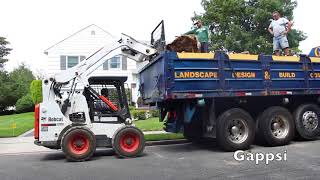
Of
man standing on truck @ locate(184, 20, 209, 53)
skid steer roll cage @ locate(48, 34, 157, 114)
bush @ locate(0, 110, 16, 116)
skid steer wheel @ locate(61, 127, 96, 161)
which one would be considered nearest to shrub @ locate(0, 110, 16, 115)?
bush @ locate(0, 110, 16, 116)

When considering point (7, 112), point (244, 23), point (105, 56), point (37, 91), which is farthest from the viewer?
point (7, 112)

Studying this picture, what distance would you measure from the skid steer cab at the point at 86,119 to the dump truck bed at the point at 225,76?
109 cm

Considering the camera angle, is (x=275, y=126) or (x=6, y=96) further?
(x=6, y=96)

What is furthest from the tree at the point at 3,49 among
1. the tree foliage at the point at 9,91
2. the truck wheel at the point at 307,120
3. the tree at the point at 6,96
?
the truck wheel at the point at 307,120

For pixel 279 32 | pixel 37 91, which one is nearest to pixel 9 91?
pixel 37 91

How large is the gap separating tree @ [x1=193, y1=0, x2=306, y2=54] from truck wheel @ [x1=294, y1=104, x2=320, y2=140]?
14950 mm

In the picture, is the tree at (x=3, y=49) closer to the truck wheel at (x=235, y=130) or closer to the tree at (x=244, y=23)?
the tree at (x=244, y=23)

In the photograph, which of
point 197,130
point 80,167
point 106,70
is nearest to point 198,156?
point 197,130

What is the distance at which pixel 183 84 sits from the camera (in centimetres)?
1143

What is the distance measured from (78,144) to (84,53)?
27.6 m

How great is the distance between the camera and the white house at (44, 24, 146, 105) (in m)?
37.6

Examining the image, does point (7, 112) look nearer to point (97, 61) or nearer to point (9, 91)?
point (9, 91)

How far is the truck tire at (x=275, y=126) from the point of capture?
12.5 meters

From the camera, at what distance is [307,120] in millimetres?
13422
